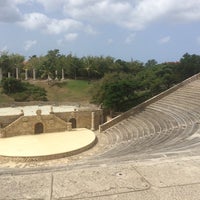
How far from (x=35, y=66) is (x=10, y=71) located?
5.14 metres

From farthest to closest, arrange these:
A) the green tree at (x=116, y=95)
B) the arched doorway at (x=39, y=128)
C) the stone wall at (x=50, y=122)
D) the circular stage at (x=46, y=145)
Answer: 1. the green tree at (x=116, y=95)
2. the arched doorway at (x=39, y=128)
3. the stone wall at (x=50, y=122)
4. the circular stage at (x=46, y=145)

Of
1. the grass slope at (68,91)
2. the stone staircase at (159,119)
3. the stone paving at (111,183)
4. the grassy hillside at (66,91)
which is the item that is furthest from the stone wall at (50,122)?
the stone paving at (111,183)

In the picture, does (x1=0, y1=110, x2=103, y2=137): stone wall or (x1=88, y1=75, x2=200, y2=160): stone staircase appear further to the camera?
(x1=0, y1=110, x2=103, y2=137): stone wall

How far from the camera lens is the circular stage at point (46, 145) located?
20.7m

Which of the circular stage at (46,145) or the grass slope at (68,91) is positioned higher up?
the grass slope at (68,91)

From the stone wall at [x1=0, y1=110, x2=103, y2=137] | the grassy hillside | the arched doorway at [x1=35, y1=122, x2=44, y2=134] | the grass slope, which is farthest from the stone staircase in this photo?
the grass slope

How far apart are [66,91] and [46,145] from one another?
26.3 meters

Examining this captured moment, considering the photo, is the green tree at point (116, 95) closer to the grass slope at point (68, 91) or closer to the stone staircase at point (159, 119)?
the stone staircase at point (159, 119)

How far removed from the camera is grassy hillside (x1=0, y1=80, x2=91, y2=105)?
1759 inches

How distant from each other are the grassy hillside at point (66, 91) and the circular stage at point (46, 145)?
16.9m

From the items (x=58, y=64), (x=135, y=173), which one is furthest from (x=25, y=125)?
(x=58, y=64)

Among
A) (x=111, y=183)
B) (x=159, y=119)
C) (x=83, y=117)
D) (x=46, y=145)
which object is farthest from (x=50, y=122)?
(x=111, y=183)

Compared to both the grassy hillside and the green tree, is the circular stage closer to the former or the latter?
the green tree

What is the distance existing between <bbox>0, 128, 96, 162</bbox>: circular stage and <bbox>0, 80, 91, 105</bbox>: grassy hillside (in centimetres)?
1687
